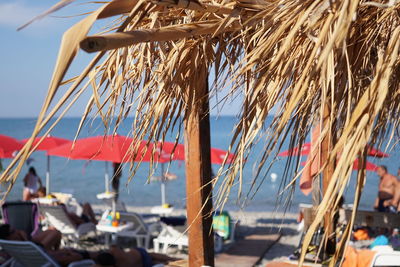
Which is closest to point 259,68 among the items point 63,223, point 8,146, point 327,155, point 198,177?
point 327,155

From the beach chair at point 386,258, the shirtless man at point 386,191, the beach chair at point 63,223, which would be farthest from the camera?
the shirtless man at point 386,191

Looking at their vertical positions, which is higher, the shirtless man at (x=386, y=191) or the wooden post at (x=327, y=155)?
the wooden post at (x=327, y=155)

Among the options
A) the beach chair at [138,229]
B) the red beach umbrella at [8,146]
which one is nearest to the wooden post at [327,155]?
the beach chair at [138,229]

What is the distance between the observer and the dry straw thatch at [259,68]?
5.22 ft

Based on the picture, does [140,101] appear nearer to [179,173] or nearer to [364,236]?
[364,236]

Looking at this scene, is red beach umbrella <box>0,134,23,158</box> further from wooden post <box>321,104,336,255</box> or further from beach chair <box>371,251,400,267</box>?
beach chair <box>371,251,400,267</box>

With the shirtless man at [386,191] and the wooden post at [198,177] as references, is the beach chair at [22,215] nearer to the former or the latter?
the wooden post at [198,177]

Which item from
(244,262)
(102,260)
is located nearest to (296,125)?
(102,260)

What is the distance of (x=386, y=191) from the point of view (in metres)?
11.3

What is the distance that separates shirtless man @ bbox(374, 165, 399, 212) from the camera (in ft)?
36.6

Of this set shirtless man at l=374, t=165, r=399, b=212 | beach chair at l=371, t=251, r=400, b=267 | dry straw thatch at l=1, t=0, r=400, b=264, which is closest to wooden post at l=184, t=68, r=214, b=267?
dry straw thatch at l=1, t=0, r=400, b=264

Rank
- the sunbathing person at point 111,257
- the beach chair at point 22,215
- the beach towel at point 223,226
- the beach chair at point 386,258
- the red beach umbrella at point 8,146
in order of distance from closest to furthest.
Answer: the beach chair at point 386,258 < the sunbathing person at point 111,257 < the beach chair at point 22,215 < the beach towel at point 223,226 < the red beach umbrella at point 8,146

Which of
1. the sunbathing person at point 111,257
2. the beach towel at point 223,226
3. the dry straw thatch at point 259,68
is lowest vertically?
the beach towel at point 223,226

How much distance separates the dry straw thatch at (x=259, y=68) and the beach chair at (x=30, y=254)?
3.32 meters
